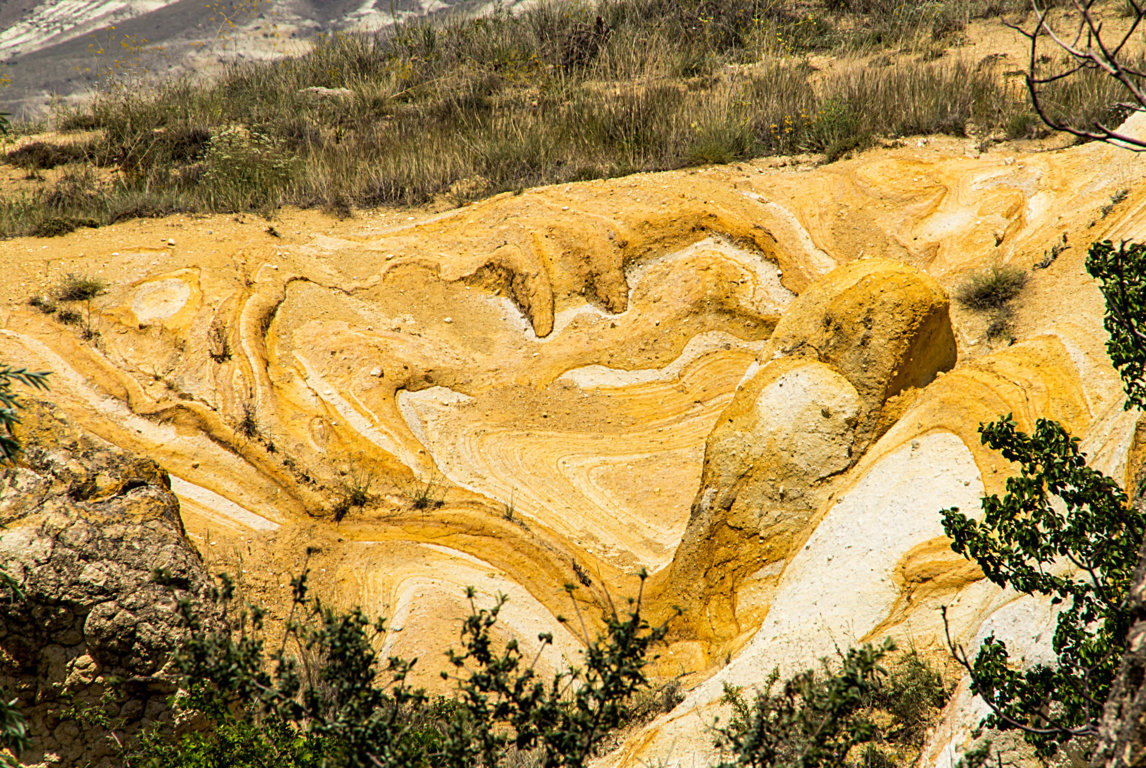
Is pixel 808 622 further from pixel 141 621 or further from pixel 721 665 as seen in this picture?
pixel 141 621

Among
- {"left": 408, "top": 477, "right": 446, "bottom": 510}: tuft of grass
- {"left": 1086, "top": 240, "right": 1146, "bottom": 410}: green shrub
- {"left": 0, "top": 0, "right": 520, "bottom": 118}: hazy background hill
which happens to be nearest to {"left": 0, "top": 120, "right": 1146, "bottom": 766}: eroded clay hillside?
{"left": 408, "top": 477, "right": 446, "bottom": 510}: tuft of grass

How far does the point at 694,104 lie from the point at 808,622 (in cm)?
827

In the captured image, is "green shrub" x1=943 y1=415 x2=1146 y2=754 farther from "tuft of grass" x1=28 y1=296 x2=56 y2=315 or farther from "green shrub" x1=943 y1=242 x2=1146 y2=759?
"tuft of grass" x1=28 y1=296 x2=56 y2=315

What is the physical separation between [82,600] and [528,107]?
9.61 meters

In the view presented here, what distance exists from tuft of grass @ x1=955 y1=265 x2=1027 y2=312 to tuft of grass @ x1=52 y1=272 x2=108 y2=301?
25.2ft

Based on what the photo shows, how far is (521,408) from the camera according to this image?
6.95 metres

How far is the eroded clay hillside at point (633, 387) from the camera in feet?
14.0

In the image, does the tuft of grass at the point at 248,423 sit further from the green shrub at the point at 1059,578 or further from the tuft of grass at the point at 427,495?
the green shrub at the point at 1059,578

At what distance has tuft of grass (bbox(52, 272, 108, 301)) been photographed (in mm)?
6668

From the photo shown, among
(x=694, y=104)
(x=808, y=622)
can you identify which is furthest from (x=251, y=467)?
(x=694, y=104)

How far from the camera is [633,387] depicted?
721cm

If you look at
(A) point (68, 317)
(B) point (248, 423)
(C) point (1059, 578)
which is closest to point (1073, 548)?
(C) point (1059, 578)

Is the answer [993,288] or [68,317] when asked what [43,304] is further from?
[993,288]

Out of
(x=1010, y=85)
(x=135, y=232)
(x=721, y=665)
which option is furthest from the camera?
(x=1010, y=85)
